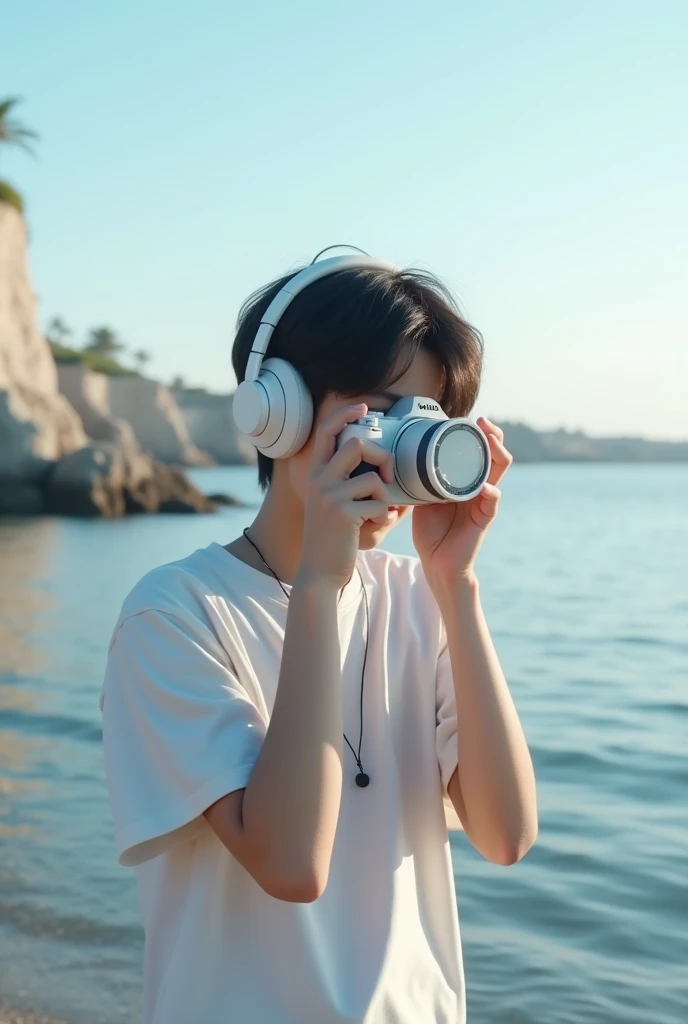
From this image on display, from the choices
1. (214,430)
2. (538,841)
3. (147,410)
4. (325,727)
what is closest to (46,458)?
(538,841)

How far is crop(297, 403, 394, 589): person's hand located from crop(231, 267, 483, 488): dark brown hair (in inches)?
4.0

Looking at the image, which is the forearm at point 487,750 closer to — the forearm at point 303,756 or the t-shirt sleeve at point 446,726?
the t-shirt sleeve at point 446,726

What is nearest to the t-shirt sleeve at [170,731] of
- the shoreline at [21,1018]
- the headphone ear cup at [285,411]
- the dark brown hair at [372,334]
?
the headphone ear cup at [285,411]

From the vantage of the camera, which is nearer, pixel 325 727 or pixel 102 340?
pixel 325 727

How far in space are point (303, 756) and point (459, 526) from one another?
17.5 inches

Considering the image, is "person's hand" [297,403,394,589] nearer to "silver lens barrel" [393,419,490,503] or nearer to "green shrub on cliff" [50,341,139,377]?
"silver lens barrel" [393,419,490,503]

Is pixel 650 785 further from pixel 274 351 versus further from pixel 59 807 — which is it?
pixel 274 351

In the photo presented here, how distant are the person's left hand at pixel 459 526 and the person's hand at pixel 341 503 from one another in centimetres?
17

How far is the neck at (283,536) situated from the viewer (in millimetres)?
1683

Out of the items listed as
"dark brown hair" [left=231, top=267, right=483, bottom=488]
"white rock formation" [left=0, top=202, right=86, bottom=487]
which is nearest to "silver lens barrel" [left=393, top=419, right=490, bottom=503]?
"dark brown hair" [left=231, top=267, right=483, bottom=488]

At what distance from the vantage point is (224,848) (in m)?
1.49

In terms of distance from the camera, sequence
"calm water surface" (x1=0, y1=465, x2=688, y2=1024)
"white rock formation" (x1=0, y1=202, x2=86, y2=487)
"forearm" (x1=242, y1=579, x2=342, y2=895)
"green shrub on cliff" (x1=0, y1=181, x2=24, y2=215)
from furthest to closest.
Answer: "green shrub on cliff" (x1=0, y1=181, x2=24, y2=215) < "white rock formation" (x1=0, y1=202, x2=86, y2=487) < "calm water surface" (x1=0, y1=465, x2=688, y2=1024) < "forearm" (x1=242, y1=579, x2=342, y2=895)

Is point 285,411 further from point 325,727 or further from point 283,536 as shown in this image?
point 325,727

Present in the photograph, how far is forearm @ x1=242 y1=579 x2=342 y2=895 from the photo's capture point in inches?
54.6
